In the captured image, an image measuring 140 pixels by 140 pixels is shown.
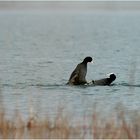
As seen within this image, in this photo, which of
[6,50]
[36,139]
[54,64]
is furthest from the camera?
[6,50]

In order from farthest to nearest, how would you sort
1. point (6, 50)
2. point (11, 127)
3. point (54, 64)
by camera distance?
point (6, 50), point (54, 64), point (11, 127)

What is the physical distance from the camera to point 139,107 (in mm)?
18953

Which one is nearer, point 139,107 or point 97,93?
point 139,107

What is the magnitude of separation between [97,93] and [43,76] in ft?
19.1

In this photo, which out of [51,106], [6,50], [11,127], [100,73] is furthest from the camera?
[6,50]

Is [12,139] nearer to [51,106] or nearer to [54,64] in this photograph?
[51,106]

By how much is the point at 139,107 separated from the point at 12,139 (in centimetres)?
649

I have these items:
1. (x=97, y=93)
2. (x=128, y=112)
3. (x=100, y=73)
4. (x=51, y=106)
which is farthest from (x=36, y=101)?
(x=100, y=73)

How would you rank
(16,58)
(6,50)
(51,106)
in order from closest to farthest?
(51,106), (16,58), (6,50)

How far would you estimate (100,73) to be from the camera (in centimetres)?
3022

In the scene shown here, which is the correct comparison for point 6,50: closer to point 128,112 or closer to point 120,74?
point 120,74

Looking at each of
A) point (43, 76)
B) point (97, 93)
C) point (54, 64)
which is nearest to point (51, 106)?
point (97, 93)

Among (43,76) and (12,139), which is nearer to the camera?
(12,139)

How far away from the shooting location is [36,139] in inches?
509
